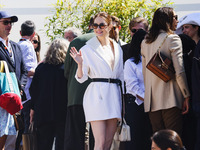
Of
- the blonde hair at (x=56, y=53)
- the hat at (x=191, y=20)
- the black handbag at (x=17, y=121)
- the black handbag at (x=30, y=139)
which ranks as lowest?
the black handbag at (x=30, y=139)

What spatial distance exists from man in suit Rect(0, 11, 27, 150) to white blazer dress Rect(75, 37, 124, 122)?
1.34m

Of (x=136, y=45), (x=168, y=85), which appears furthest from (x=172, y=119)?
(x=136, y=45)

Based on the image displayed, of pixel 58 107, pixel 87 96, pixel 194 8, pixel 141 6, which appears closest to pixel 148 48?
pixel 87 96

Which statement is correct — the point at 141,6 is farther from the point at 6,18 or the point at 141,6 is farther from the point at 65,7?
the point at 6,18

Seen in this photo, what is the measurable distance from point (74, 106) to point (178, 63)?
197 cm

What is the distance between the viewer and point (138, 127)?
24.7 feet

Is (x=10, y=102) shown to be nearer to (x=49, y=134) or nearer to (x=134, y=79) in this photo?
(x=49, y=134)

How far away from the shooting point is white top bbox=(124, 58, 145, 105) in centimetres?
734

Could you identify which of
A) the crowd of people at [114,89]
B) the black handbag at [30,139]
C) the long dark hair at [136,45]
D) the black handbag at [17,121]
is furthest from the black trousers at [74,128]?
the long dark hair at [136,45]

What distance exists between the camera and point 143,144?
7531 mm

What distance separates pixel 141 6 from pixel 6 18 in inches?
155

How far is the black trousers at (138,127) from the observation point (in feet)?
24.7

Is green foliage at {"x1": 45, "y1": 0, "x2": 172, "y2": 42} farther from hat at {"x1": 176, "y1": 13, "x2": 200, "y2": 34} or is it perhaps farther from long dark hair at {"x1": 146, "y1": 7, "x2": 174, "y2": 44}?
Result: long dark hair at {"x1": 146, "y1": 7, "x2": 174, "y2": 44}

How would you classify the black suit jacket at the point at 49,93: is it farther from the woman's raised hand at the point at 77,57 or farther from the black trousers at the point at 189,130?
the black trousers at the point at 189,130
